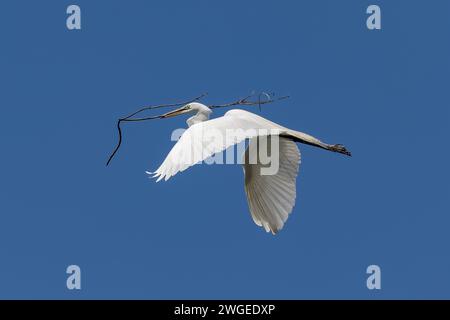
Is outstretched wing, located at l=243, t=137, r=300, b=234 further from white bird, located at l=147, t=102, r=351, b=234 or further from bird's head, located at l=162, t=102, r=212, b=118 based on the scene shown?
bird's head, located at l=162, t=102, r=212, b=118

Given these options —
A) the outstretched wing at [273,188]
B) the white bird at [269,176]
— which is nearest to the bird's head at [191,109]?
the white bird at [269,176]

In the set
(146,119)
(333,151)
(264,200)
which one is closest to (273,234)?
(264,200)

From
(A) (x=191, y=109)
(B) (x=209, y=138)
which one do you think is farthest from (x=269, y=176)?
(B) (x=209, y=138)

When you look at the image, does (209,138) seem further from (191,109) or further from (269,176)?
(191,109)

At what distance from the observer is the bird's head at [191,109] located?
12.5 metres

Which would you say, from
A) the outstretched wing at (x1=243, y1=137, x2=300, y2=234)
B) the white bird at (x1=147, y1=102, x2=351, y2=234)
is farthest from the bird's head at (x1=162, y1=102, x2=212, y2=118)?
the outstretched wing at (x1=243, y1=137, x2=300, y2=234)

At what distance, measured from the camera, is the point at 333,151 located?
40.1ft

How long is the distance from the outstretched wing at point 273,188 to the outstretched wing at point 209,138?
44cm

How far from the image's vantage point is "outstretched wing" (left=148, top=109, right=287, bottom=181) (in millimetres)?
9938

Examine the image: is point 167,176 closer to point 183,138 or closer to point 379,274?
point 183,138

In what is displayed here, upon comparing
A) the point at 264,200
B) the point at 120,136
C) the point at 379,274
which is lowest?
the point at 379,274

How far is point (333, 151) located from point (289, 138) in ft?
1.93

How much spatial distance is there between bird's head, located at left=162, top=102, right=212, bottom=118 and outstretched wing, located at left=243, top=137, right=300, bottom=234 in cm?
79

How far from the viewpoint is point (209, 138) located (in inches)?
407
